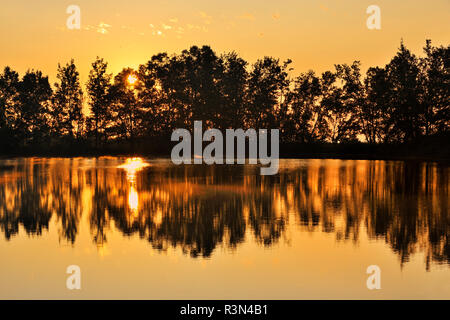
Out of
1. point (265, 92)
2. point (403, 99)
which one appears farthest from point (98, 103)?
point (403, 99)

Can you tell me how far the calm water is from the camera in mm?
9383

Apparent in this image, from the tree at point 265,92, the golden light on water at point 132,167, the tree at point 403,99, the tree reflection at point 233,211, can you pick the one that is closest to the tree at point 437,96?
the tree at point 403,99

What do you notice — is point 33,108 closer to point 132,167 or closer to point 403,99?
point 132,167

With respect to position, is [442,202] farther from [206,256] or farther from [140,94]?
[140,94]

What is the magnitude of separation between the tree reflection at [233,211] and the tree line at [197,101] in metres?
59.8

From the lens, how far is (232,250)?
12.1 m

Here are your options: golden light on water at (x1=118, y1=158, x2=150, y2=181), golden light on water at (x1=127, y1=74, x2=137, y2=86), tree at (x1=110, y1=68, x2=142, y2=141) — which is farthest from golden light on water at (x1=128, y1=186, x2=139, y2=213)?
golden light on water at (x1=127, y1=74, x2=137, y2=86)

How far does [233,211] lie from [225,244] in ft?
17.2

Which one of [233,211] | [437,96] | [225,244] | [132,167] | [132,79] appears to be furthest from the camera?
[132,79]

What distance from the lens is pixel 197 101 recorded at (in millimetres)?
90562

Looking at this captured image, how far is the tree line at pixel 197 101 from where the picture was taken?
8662 cm
